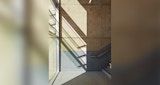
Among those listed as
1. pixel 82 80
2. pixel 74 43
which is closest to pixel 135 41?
pixel 82 80

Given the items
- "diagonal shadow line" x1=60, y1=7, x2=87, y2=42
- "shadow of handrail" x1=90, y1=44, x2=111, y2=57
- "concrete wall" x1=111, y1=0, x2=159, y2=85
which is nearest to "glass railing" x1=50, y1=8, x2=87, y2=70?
"diagonal shadow line" x1=60, y1=7, x2=87, y2=42

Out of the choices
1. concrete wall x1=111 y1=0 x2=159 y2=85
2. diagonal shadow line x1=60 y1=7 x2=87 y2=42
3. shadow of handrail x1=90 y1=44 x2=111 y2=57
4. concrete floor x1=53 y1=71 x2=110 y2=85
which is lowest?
concrete floor x1=53 y1=71 x2=110 y2=85

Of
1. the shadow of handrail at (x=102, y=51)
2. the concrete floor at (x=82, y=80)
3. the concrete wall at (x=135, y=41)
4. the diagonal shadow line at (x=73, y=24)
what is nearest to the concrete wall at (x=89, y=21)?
the diagonal shadow line at (x=73, y=24)

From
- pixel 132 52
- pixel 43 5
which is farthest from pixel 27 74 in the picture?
pixel 132 52

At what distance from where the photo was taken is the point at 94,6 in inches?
401

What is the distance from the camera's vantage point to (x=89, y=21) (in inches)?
401

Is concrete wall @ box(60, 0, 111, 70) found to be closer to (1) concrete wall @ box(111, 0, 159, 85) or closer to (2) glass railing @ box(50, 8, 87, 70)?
(2) glass railing @ box(50, 8, 87, 70)

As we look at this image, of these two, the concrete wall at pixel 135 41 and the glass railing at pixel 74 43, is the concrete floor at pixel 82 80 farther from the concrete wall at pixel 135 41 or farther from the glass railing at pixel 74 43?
the concrete wall at pixel 135 41

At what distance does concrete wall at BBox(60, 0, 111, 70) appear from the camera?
10148 mm

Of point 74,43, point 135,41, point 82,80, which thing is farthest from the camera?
point 74,43

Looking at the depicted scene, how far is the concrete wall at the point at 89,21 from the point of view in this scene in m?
10.1

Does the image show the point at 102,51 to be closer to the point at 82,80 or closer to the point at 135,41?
the point at 82,80

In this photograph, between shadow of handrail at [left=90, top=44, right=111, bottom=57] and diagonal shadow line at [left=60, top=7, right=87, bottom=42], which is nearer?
diagonal shadow line at [left=60, top=7, right=87, bottom=42]

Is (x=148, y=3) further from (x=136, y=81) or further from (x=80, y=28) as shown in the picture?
(x=80, y=28)
